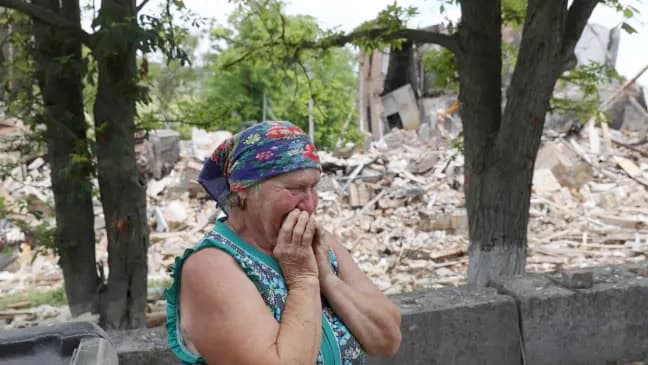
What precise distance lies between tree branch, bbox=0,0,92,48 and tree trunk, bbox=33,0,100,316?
71 mm

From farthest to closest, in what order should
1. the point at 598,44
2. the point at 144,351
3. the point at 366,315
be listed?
1. the point at 598,44
2. the point at 144,351
3. the point at 366,315

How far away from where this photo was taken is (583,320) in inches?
179

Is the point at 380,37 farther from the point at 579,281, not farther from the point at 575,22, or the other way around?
the point at 579,281

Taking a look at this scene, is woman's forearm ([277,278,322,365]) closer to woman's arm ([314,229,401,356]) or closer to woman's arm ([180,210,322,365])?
woman's arm ([180,210,322,365])

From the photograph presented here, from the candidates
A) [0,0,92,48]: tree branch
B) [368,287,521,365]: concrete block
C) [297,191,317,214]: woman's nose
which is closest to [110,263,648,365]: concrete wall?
[368,287,521,365]: concrete block

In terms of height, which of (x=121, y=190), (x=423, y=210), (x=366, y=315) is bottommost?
(x=423, y=210)

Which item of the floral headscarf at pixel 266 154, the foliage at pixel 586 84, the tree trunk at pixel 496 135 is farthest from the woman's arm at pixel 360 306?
the foliage at pixel 586 84

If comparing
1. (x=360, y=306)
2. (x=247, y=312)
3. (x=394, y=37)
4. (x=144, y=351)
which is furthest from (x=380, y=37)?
(x=247, y=312)

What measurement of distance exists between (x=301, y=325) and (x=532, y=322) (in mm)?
2957

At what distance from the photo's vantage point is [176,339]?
2.21 metres

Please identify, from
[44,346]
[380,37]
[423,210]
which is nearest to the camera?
[44,346]

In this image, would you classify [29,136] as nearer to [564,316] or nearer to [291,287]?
[291,287]

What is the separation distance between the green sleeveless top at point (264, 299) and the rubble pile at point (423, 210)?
28.0 ft

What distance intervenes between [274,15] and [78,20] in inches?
89.8
